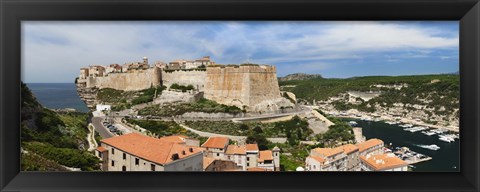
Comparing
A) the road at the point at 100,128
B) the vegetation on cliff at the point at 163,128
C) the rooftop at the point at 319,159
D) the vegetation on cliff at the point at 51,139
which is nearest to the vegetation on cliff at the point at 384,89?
the rooftop at the point at 319,159

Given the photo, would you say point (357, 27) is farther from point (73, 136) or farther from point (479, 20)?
point (73, 136)

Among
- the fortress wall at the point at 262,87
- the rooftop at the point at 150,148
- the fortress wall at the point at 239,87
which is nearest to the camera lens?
the rooftop at the point at 150,148

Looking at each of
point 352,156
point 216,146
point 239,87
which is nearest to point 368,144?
point 352,156

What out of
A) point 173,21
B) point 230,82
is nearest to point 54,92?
point 173,21

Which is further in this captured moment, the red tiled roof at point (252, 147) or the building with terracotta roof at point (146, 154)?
the red tiled roof at point (252, 147)

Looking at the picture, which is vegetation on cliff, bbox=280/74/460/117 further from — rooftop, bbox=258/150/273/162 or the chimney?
the chimney

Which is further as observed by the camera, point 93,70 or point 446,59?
point 93,70

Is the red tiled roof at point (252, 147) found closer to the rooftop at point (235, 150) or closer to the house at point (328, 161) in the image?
the rooftop at point (235, 150)
